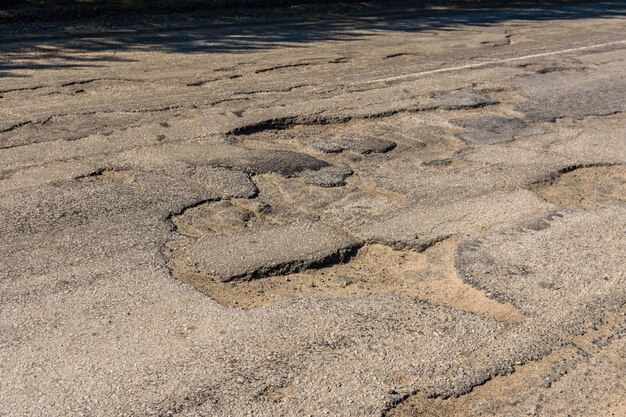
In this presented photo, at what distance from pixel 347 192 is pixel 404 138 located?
60.7 inches

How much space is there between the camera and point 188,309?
4.09 meters

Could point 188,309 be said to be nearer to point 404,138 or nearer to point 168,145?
point 168,145

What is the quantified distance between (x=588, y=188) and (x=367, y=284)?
2411 mm

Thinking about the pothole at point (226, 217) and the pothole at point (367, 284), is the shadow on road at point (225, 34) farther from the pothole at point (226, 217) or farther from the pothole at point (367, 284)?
the pothole at point (367, 284)

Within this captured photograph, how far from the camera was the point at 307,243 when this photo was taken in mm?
4867

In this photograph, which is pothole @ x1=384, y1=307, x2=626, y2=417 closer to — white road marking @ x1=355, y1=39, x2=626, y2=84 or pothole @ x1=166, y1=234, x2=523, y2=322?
pothole @ x1=166, y1=234, x2=523, y2=322

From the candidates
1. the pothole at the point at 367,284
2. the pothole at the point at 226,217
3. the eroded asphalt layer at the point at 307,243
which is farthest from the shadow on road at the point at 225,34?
the pothole at the point at 367,284

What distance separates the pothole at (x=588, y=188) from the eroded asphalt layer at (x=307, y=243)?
1.2 inches

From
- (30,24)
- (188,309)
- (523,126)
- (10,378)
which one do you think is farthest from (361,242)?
(30,24)

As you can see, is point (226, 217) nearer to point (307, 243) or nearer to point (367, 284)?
point (307, 243)

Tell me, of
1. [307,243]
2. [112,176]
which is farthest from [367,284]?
[112,176]

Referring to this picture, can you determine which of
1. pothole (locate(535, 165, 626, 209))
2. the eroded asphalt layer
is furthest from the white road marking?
pothole (locate(535, 165, 626, 209))

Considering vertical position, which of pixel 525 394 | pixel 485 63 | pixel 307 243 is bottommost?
pixel 525 394

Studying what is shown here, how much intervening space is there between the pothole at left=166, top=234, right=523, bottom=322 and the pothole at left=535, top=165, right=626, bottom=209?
56.7 inches
